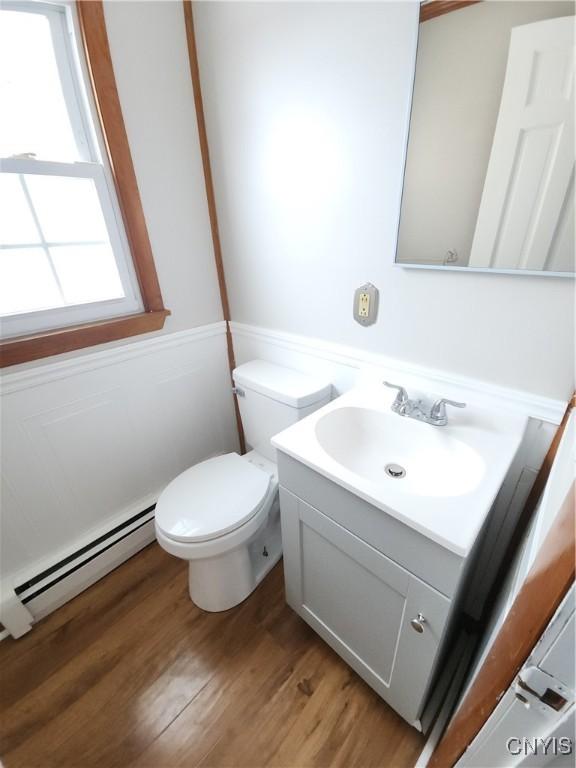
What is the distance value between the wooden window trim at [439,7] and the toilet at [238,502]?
99 cm

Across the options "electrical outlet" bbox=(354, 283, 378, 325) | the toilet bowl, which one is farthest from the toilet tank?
"electrical outlet" bbox=(354, 283, 378, 325)

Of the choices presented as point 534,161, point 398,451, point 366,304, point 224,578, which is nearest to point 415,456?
point 398,451

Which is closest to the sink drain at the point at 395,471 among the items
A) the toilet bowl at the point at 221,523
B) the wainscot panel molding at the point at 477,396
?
the wainscot panel molding at the point at 477,396

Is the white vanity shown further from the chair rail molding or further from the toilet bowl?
the chair rail molding

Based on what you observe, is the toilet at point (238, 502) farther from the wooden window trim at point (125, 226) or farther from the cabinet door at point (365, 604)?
the wooden window trim at point (125, 226)

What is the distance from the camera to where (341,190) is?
100cm

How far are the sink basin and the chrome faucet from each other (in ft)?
0.06

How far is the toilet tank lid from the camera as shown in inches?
46.8

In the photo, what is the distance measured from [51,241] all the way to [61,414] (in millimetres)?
595

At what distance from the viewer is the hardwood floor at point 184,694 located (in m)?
0.93

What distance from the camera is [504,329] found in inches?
32.9

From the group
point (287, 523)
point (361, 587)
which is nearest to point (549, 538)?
point (361, 587)

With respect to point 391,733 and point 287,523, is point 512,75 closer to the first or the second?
point 287,523

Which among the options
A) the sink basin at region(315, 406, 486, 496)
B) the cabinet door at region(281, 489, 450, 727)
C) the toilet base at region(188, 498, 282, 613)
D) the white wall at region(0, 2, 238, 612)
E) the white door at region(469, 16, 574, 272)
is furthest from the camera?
the toilet base at region(188, 498, 282, 613)
